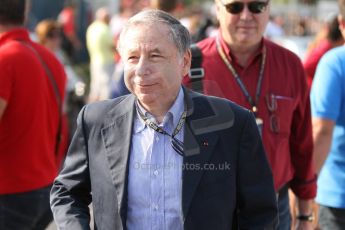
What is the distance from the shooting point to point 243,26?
3668mm

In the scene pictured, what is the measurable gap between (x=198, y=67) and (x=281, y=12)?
26.9m

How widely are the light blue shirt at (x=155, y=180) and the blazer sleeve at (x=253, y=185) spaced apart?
24 centimetres

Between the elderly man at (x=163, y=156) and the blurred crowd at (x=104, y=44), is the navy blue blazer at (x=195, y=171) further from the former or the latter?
the blurred crowd at (x=104, y=44)

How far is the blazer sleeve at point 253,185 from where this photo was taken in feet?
8.64

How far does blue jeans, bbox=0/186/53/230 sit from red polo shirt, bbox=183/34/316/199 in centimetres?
114

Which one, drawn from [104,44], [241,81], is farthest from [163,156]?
[104,44]

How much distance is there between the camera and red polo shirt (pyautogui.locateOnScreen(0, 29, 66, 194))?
3.90 metres

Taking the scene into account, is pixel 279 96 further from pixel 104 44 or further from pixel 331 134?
pixel 104 44

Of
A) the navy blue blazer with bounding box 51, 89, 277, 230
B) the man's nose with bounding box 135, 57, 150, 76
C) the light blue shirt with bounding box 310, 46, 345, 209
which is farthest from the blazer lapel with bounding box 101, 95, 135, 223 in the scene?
the light blue shirt with bounding box 310, 46, 345, 209

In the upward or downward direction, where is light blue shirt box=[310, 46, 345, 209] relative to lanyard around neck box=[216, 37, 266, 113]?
downward

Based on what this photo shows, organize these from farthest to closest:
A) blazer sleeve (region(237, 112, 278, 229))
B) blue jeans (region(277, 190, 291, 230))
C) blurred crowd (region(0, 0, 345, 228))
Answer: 1. blurred crowd (region(0, 0, 345, 228))
2. blue jeans (region(277, 190, 291, 230))
3. blazer sleeve (region(237, 112, 278, 229))

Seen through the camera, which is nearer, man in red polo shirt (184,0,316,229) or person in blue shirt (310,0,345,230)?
man in red polo shirt (184,0,316,229)

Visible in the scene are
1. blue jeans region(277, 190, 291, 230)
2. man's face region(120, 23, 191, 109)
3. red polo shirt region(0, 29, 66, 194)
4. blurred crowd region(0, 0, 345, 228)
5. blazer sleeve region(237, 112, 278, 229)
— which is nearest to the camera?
man's face region(120, 23, 191, 109)

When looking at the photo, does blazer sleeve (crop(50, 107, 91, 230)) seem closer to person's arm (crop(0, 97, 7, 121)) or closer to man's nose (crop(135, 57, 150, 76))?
man's nose (crop(135, 57, 150, 76))
